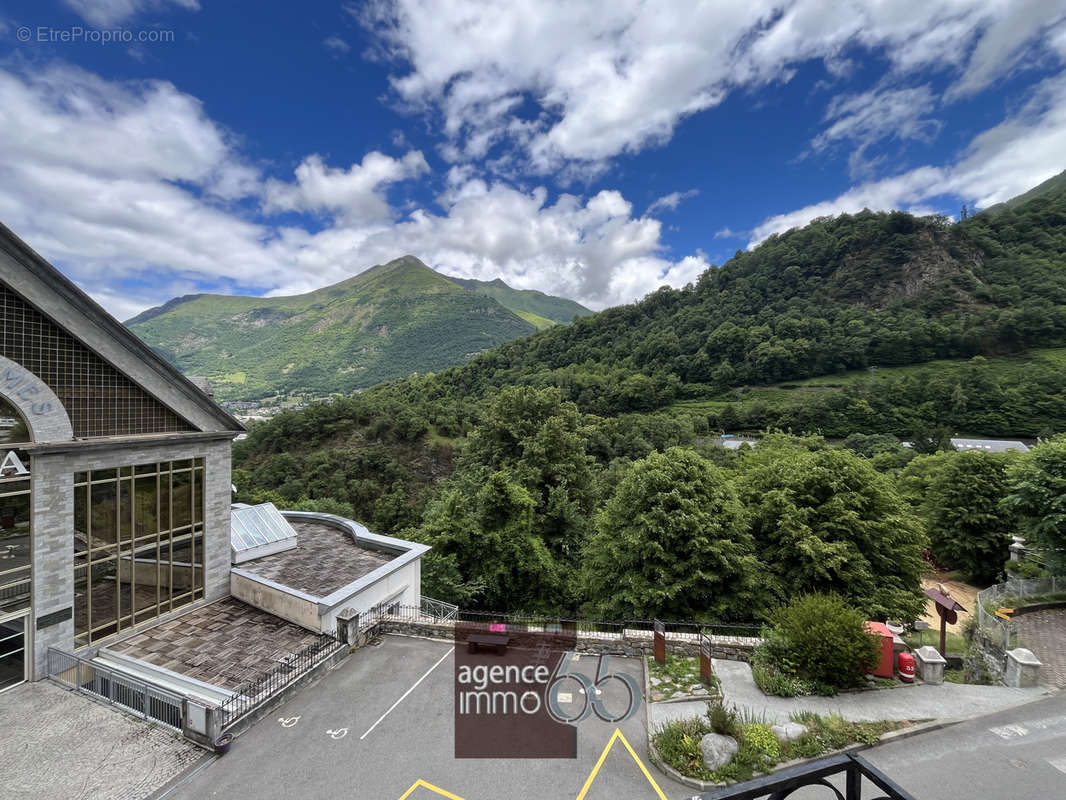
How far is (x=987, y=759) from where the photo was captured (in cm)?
861

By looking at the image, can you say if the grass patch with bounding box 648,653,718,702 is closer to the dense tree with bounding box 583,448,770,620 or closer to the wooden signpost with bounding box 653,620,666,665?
the wooden signpost with bounding box 653,620,666,665

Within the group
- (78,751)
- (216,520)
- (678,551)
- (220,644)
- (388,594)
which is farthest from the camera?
(678,551)

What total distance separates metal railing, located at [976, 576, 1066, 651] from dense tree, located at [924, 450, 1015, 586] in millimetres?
9293

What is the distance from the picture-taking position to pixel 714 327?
118 metres

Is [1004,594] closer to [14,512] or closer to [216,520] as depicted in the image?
[216,520]

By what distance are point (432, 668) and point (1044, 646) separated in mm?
18236

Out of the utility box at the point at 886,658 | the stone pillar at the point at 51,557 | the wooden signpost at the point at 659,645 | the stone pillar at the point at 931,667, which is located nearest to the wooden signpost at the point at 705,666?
the wooden signpost at the point at 659,645

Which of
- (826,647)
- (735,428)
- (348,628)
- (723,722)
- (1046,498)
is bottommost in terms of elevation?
(348,628)

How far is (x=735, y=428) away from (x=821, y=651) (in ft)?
266

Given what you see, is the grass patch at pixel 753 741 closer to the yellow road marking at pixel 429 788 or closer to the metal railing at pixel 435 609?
the yellow road marking at pixel 429 788

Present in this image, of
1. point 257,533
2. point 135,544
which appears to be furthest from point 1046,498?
point 135,544

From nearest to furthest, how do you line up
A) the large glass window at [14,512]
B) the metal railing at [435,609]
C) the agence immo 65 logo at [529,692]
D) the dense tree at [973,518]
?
the agence immo 65 logo at [529,692] → the large glass window at [14,512] → the metal railing at [435,609] → the dense tree at [973,518]

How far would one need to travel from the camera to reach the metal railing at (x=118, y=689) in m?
10.3

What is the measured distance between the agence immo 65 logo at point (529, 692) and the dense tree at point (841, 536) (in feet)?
30.9
